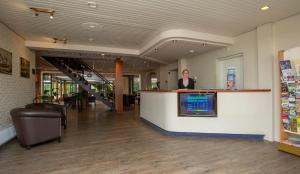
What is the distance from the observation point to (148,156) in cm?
321

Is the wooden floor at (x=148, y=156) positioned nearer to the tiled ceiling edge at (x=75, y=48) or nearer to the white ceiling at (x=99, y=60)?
the tiled ceiling edge at (x=75, y=48)

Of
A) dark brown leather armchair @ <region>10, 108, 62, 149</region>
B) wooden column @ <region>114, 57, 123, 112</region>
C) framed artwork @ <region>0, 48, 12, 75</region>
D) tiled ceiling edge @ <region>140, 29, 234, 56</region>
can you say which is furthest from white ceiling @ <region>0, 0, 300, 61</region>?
wooden column @ <region>114, 57, 123, 112</region>

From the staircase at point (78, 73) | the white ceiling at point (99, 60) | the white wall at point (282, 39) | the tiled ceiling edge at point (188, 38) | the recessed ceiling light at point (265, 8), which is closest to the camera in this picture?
the recessed ceiling light at point (265, 8)

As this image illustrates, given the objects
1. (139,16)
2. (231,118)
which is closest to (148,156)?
(231,118)

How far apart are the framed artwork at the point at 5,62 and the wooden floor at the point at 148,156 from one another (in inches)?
70.6

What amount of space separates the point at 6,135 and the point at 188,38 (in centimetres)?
540

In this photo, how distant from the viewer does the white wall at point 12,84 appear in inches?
167

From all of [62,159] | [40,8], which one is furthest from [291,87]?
[40,8]

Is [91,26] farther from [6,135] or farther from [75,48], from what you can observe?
[6,135]

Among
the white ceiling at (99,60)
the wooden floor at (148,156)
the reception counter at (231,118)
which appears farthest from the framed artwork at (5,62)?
the reception counter at (231,118)

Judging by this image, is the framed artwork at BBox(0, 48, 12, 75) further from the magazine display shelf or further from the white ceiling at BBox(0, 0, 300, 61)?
the magazine display shelf

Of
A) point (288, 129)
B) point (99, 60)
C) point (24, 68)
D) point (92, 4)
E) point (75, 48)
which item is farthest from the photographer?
point (99, 60)

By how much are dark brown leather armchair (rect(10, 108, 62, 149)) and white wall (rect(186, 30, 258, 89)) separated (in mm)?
5301

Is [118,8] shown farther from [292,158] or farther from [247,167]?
[292,158]
